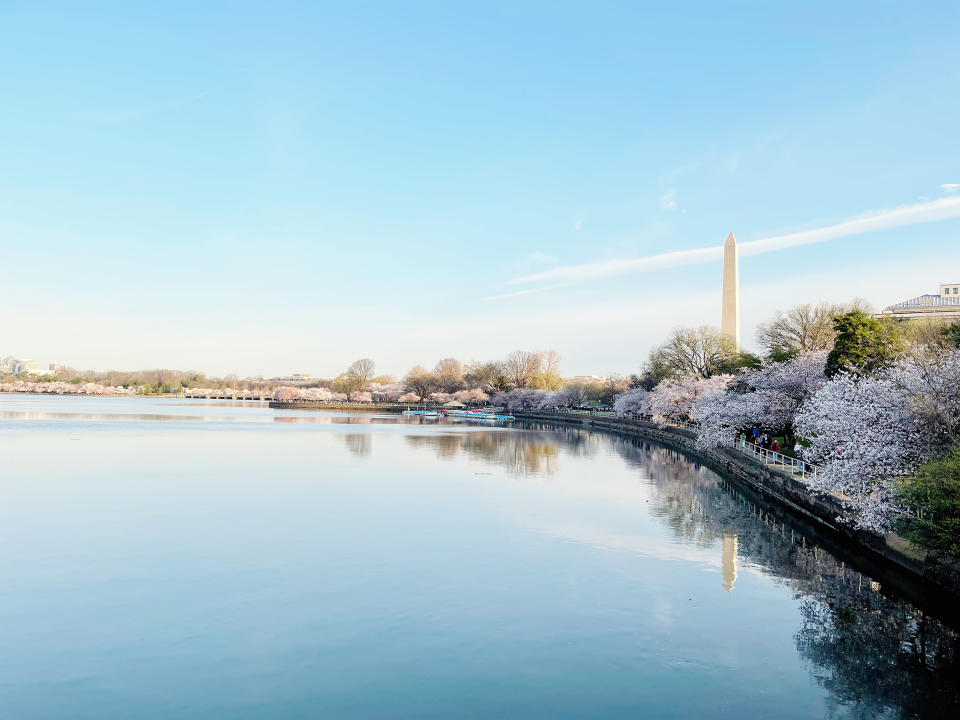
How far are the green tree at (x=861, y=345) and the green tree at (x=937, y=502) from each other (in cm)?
2350

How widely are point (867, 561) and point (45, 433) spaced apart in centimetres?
7378

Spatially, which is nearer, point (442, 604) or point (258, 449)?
point (442, 604)

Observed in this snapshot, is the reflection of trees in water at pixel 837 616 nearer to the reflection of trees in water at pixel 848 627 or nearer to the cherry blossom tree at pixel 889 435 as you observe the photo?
the reflection of trees in water at pixel 848 627

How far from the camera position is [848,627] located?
1780 centimetres

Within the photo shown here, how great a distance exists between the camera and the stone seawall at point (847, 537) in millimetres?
18391

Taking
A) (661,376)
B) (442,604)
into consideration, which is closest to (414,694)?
(442,604)

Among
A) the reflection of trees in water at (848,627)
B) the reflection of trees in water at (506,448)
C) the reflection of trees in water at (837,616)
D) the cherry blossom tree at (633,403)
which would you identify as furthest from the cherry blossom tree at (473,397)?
the reflection of trees in water at (848,627)

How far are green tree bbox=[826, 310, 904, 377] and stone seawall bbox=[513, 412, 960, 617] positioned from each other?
8.22 metres

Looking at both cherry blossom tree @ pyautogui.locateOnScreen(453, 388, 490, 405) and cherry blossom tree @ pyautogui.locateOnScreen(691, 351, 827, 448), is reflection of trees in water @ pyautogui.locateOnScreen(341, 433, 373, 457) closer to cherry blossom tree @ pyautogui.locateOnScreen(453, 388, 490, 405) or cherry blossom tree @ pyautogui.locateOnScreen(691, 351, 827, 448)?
cherry blossom tree @ pyautogui.locateOnScreen(691, 351, 827, 448)

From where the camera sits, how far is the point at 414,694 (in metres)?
13.2

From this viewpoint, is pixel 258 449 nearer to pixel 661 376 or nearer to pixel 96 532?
pixel 96 532

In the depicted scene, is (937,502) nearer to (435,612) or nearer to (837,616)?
(837,616)

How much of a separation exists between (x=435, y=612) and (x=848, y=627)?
34.3ft

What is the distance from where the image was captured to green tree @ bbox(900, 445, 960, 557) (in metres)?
16.5
